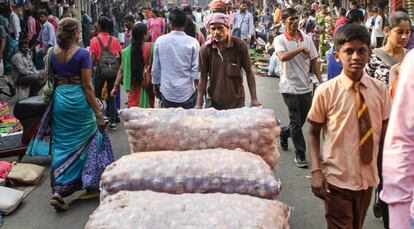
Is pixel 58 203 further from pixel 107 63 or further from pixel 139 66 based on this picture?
pixel 107 63

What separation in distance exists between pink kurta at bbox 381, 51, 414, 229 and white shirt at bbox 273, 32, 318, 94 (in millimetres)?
4145

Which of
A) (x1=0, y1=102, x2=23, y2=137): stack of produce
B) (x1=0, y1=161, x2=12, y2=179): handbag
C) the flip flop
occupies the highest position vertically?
(x1=0, y1=161, x2=12, y2=179): handbag

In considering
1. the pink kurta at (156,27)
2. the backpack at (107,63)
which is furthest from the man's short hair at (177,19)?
the pink kurta at (156,27)

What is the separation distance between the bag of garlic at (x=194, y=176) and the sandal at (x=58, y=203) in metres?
2.27

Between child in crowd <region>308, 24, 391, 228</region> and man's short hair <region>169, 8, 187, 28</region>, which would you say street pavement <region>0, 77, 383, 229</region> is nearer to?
child in crowd <region>308, 24, 391, 228</region>

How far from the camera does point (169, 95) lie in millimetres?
5766

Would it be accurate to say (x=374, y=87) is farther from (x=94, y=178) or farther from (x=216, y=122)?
(x=94, y=178)

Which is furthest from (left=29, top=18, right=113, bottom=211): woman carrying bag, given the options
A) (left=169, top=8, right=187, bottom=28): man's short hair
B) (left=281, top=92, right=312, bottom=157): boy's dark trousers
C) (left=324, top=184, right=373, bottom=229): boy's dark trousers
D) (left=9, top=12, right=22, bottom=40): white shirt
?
(left=9, top=12, right=22, bottom=40): white shirt

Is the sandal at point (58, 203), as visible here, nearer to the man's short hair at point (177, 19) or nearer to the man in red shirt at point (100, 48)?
the man's short hair at point (177, 19)

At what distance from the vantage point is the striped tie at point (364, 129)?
3090mm

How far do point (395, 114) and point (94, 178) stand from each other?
12.7 feet

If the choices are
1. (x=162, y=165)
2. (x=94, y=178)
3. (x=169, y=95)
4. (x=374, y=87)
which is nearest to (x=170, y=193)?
Answer: (x=162, y=165)

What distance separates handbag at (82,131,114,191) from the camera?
5230 mm

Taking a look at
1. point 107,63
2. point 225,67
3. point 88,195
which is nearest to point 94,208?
point 88,195
